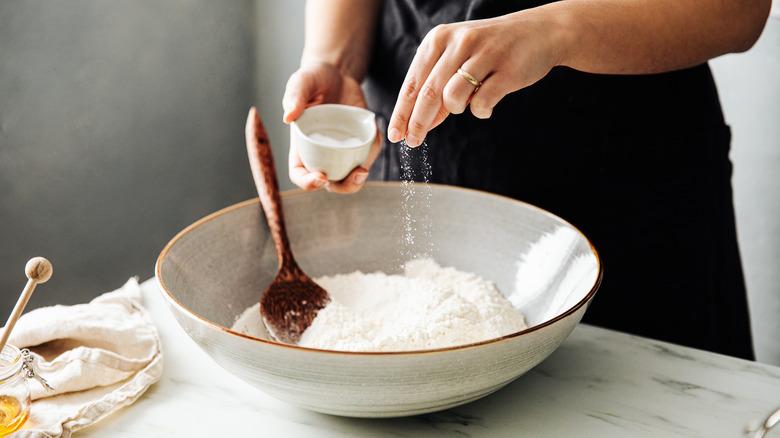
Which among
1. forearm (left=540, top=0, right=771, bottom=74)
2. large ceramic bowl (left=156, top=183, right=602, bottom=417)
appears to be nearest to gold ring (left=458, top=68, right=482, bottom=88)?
forearm (left=540, top=0, right=771, bottom=74)

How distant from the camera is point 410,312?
0.85 metres

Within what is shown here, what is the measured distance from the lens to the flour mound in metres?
0.75

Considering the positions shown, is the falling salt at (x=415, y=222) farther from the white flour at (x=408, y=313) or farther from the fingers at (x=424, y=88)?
the fingers at (x=424, y=88)

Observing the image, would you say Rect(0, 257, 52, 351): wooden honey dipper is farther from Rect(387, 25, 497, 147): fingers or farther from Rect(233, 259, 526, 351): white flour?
A: Rect(387, 25, 497, 147): fingers

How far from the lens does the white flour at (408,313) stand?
2.46ft

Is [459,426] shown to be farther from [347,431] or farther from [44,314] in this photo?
[44,314]

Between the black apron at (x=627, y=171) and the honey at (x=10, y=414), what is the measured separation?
786 mm

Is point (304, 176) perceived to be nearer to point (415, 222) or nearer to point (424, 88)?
point (415, 222)

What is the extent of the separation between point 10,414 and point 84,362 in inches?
3.9

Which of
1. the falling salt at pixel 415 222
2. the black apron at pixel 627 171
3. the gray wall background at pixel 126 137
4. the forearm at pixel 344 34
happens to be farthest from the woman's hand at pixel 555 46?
the gray wall background at pixel 126 137

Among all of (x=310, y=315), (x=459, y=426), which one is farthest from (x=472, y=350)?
(x=310, y=315)

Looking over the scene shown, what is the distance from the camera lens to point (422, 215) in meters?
1.07

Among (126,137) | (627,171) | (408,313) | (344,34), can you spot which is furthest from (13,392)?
(126,137)

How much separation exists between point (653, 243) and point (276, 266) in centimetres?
68
